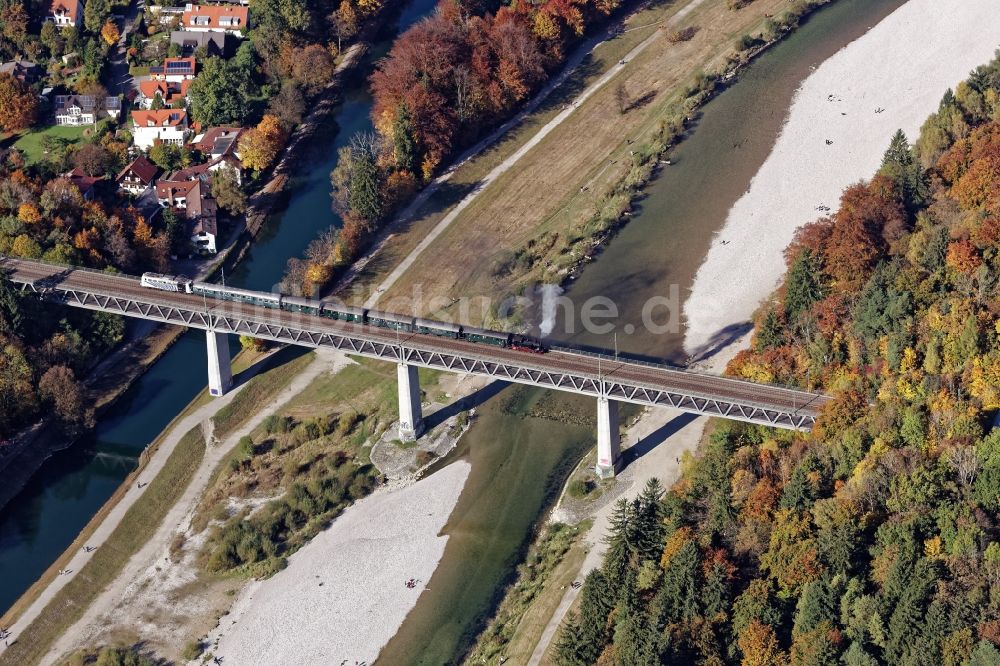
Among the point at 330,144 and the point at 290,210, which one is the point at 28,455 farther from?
the point at 330,144

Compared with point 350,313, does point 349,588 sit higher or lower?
lower

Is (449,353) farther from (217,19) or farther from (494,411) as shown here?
(217,19)

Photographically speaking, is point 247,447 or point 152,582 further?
point 247,447

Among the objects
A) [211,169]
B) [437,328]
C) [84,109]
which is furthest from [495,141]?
[437,328]

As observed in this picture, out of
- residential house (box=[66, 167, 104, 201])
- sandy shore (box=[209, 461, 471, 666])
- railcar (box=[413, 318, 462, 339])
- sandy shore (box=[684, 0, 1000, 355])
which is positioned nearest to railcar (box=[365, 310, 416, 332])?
railcar (box=[413, 318, 462, 339])

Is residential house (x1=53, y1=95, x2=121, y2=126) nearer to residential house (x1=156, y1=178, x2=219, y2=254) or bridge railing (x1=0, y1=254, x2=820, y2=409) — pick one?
residential house (x1=156, y1=178, x2=219, y2=254)

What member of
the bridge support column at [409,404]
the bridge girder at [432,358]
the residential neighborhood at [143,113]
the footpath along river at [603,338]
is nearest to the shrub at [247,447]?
the bridge girder at [432,358]

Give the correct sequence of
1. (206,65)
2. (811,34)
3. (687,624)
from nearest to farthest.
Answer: (687,624) < (206,65) < (811,34)

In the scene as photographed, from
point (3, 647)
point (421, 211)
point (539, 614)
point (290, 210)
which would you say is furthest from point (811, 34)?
point (3, 647)
